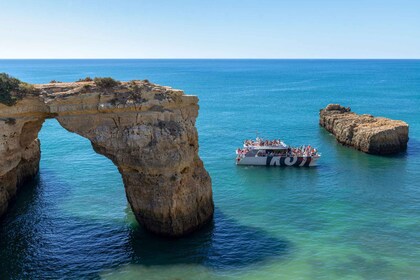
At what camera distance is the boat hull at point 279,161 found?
49.8 meters

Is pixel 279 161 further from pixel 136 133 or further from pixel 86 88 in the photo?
pixel 86 88

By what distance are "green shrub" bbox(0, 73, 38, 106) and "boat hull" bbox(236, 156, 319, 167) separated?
2877 centimetres

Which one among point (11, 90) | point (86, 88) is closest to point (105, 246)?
point (86, 88)

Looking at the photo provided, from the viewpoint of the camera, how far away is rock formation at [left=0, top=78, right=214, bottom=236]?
2733 cm

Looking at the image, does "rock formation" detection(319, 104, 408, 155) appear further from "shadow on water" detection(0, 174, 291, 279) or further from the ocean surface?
"shadow on water" detection(0, 174, 291, 279)

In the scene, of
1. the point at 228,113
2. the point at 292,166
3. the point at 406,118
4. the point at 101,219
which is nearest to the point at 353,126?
the point at 292,166

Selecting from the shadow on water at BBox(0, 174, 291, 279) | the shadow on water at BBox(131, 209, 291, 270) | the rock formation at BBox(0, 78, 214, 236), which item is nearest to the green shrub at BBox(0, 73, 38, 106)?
the rock formation at BBox(0, 78, 214, 236)

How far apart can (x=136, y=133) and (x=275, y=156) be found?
25.8 meters

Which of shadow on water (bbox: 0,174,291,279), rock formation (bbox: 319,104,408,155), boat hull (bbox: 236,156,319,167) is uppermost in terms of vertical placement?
rock formation (bbox: 319,104,408,155)

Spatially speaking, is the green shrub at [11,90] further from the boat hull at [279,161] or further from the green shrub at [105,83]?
the boat hull at [279,161]

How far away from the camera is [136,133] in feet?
92.4

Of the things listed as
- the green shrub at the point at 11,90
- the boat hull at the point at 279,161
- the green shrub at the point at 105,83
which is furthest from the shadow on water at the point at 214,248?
the boat hull at the point at 279,161

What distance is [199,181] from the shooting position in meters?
31.8

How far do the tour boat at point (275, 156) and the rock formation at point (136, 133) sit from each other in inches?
799
